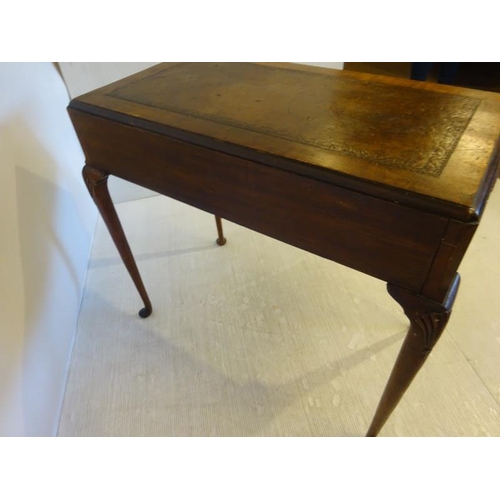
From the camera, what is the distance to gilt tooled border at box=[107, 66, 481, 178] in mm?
559

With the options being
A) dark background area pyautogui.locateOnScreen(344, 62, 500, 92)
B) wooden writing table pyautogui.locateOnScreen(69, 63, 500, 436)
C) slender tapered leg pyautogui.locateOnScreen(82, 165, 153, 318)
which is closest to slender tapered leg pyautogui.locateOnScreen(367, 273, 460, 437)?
wooden writing table pyautogui.locateOnScreen(69, 63, 500, 436)

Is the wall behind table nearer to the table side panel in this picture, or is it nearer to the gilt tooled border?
the table side panel

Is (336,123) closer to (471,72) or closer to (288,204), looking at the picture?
(288,204)

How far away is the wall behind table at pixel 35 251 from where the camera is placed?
0.86 metres

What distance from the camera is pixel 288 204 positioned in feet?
2.05

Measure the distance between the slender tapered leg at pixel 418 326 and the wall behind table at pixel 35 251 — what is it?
834 millimetres

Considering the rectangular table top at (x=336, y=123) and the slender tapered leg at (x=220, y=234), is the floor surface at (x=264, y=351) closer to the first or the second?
the slender tapered leg at (x=220, y=234)

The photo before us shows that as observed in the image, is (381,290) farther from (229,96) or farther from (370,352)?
(229,96)

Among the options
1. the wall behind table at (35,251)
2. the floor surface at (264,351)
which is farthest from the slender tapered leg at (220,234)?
the wall behind table at (35,251)

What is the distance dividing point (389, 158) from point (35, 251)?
96 cm

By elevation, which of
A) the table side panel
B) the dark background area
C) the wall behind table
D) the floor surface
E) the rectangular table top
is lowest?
the floor surface

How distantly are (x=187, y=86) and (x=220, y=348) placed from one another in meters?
0.77

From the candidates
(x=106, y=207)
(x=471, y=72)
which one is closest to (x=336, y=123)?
(x=106, y=207)

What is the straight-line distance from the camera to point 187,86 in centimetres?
87
